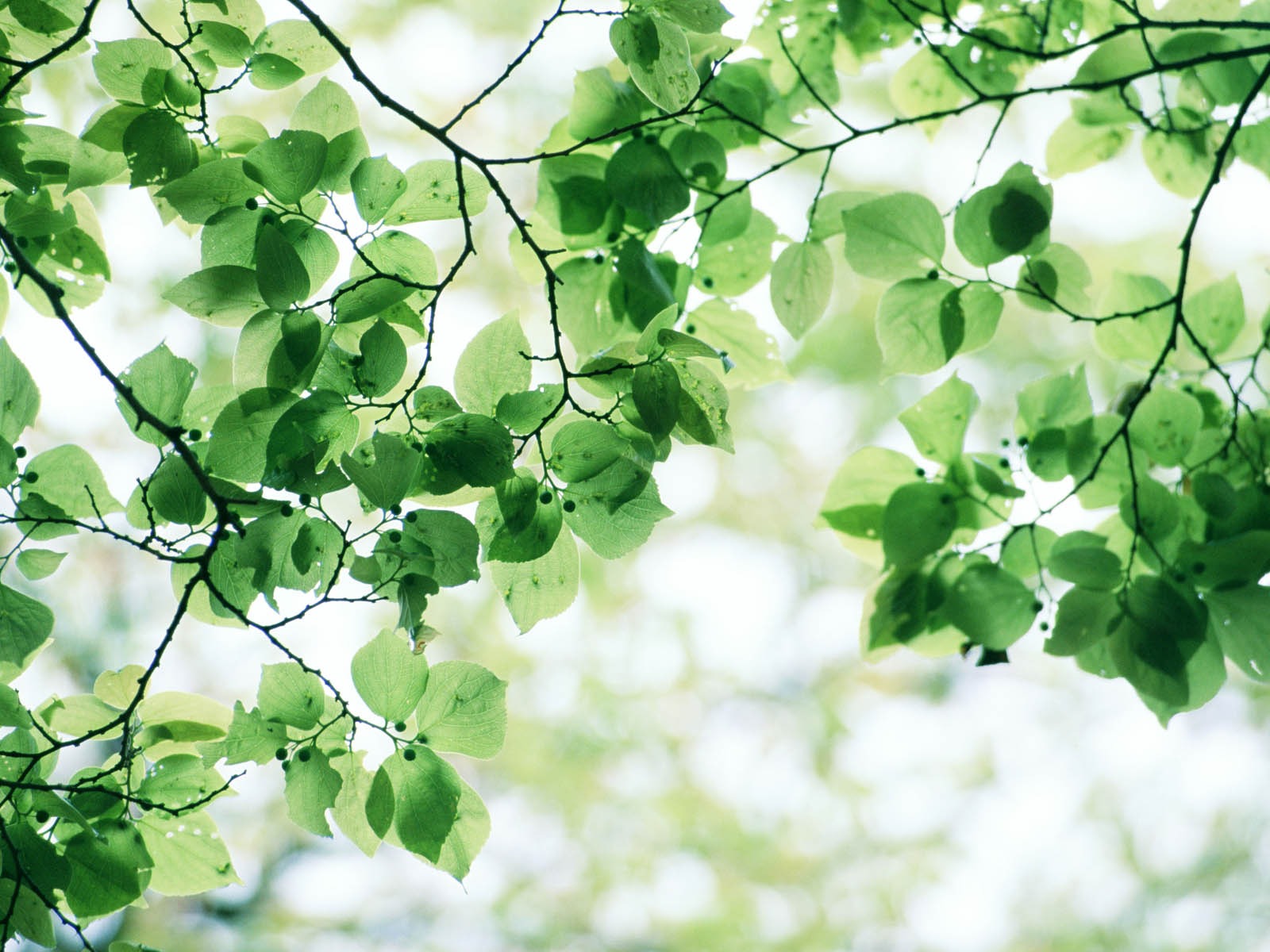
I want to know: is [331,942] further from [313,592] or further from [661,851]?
[313,592]

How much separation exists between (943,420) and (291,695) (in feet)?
2.43

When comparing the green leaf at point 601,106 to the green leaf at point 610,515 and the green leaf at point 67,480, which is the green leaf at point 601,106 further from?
the green leaf at point 67,480

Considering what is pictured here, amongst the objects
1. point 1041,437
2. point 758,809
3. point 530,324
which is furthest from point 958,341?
point 758,809

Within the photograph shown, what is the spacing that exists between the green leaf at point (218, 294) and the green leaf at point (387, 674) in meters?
0.31

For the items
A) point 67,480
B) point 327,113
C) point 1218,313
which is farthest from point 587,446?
point 1218,313

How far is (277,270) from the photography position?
0.80 meters

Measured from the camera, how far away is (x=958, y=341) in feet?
3.59

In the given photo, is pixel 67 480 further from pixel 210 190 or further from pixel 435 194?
pixel 435 194

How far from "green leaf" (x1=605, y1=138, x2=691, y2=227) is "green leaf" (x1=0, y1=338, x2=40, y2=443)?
592mm

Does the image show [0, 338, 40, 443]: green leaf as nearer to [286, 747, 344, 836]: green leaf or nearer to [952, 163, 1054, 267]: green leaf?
[286, 747, 344, 836]: green leaf

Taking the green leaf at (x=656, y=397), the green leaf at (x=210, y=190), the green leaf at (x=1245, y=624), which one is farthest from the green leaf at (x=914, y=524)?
the green leaf at (x=210, y=190)

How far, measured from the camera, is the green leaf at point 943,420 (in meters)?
1.10

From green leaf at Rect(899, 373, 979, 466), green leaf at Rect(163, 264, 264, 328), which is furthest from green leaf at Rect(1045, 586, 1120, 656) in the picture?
green leaf at Rect(163, 264, 264, 328)

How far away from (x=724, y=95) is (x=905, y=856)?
4.15 m
